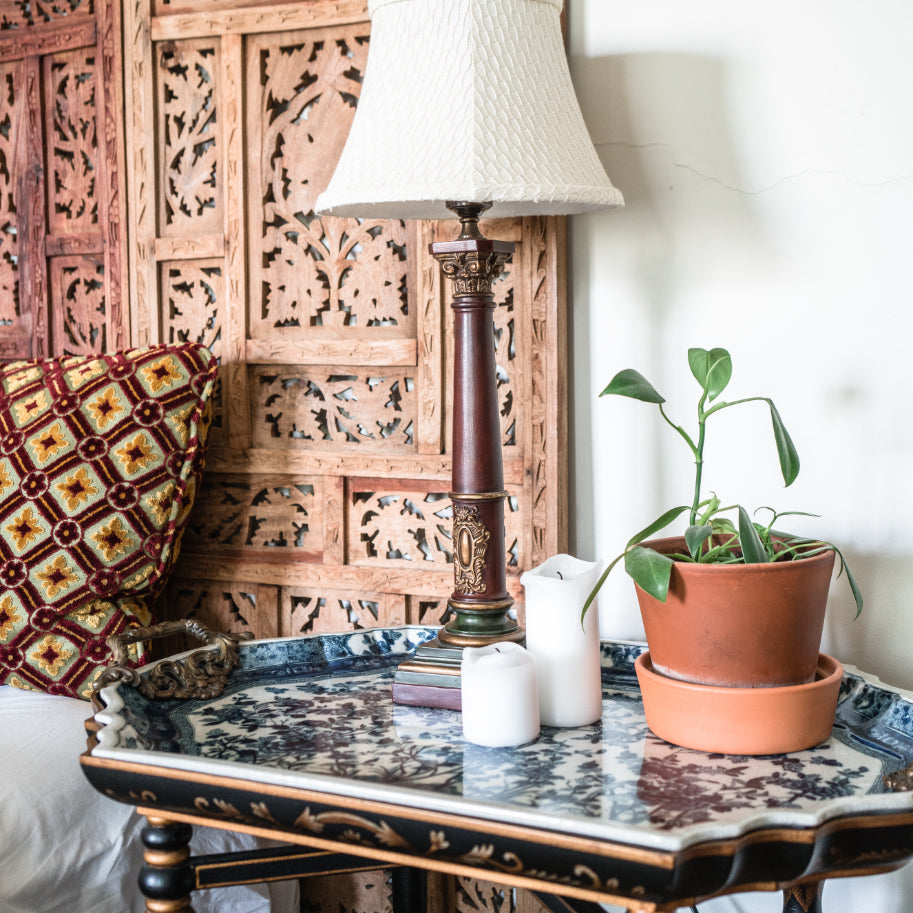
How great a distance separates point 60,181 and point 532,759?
1.22 m

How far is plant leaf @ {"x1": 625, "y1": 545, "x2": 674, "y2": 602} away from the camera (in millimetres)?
930

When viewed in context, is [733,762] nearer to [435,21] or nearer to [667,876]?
[667,876]

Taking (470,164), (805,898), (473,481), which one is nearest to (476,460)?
(473,481)

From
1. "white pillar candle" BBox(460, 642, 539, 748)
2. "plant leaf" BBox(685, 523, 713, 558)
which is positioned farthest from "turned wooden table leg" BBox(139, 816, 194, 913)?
"plant leaf" BBox(685, 523, 713, 558)

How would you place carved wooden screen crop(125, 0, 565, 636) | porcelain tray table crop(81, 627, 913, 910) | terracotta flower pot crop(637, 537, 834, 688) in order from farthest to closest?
carved wooden screen crop(125, 0, 565, 636), terracotta flower pot crop(637, 537, 834, 688), porcelain tray table crop(81, 627, 913, 910)

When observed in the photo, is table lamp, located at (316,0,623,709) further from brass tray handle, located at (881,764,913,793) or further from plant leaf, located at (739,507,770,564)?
brass tray handle, located at (881,764,913,793)

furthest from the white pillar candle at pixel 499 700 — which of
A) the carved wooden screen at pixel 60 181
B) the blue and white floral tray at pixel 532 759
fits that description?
the carved wooden screen at pixel 60 181

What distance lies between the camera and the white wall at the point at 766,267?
120 centimetres

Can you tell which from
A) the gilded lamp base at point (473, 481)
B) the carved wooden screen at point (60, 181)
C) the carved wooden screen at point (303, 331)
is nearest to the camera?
the gilded lamp base at point (473, 481)

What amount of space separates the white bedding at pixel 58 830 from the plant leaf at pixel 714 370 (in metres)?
0.85

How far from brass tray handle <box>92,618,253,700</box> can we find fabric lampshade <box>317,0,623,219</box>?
0.56 m

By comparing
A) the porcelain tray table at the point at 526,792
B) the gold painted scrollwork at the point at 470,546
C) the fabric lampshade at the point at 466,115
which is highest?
the fabric lampshade at the point at 466,115

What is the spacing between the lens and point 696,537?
3.10 ft

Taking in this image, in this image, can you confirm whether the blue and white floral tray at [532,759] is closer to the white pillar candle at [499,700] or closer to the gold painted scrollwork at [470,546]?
the white pillar candle at [499,700]
